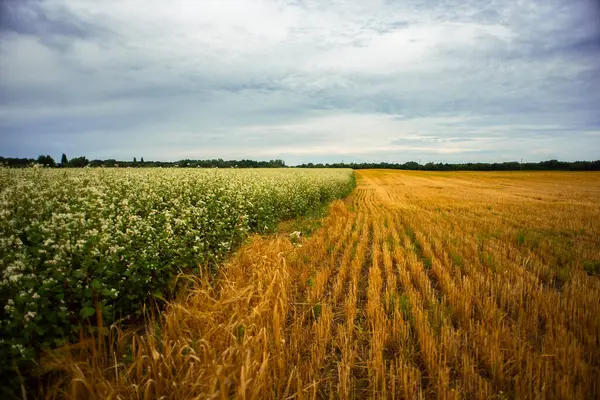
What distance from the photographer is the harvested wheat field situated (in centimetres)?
285

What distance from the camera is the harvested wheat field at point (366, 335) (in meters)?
2.85

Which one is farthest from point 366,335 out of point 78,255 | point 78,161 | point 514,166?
point 514,166

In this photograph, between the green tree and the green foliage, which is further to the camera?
the green tree

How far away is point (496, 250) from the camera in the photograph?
7879 mm

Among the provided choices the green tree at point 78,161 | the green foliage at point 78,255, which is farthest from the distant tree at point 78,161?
the green foliage at point 78,255

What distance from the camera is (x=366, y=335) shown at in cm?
404

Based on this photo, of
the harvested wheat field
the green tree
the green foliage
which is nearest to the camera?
the green foliage

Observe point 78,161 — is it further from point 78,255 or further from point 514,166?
point 514,166

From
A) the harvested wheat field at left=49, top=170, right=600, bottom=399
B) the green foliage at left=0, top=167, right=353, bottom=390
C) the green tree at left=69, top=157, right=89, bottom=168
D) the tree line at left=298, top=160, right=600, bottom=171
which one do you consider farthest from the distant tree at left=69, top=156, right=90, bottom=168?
the tree line at left=298, top=160, right=600, bottom=171

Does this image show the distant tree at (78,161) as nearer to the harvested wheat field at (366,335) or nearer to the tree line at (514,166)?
the harvested wheat field at (366,335)

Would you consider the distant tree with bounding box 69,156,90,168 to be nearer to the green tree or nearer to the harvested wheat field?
the green tree

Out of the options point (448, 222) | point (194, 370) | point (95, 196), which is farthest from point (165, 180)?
point (448, 222)

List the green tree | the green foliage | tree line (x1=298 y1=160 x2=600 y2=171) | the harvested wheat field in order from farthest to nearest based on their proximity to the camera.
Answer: tree line (x1=298 y1=160 x2=600 y2=171) → the green tree → the harvested wheat field → the green foliage

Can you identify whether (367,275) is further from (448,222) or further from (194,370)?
(448,222)
